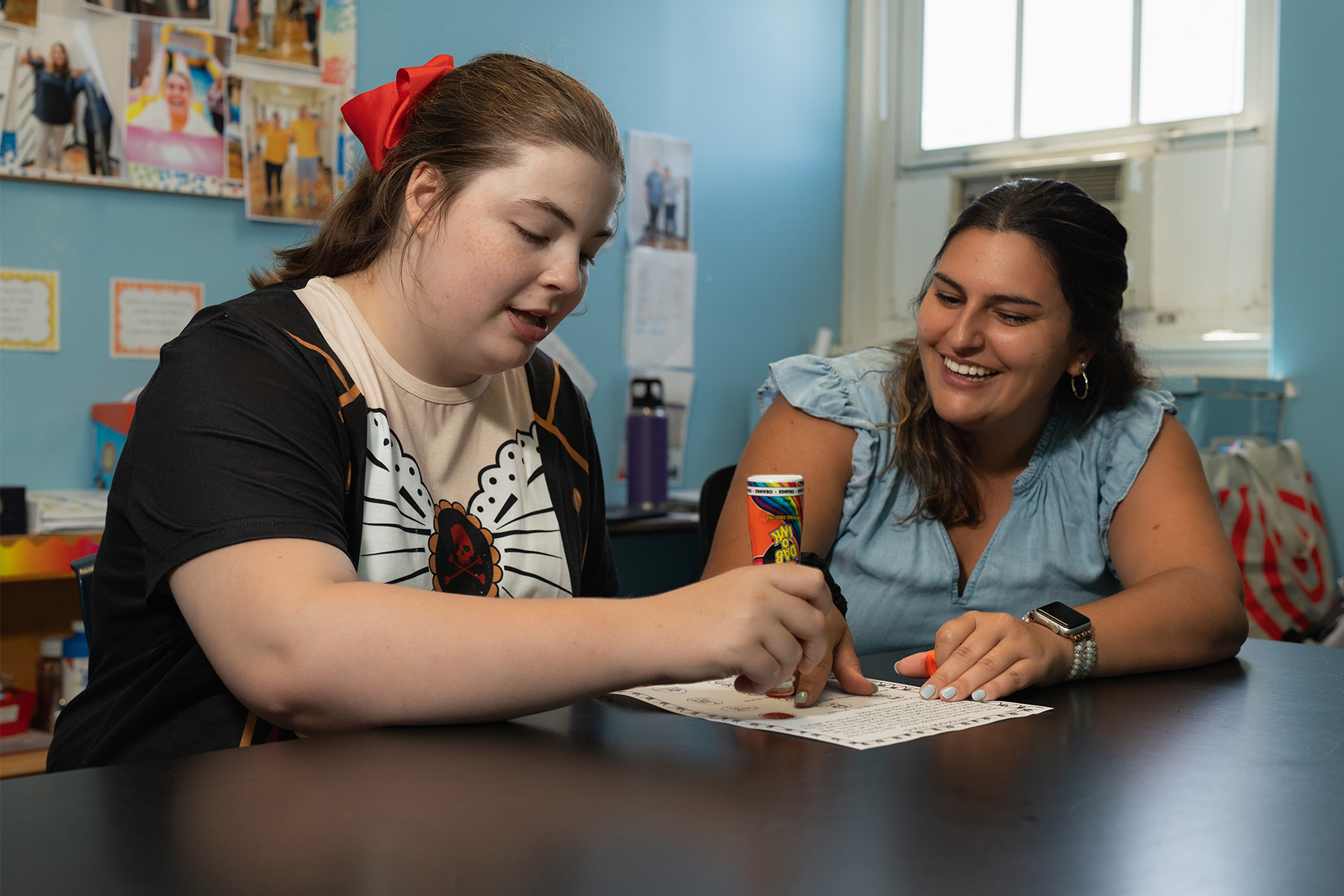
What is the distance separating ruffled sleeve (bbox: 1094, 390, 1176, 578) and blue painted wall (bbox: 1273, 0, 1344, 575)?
1293 mm

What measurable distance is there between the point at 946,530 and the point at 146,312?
5.07 ft

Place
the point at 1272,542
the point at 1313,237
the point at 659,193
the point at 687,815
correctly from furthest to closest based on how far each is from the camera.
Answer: the point at 659,193
the point at 1313,237
the point at 1272,542
the point at 687,815

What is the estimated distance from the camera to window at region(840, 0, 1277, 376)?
2928 mm

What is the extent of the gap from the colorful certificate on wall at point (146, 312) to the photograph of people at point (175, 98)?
0.23 metres

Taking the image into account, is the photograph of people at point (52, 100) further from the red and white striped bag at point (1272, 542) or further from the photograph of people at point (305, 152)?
the red and white striped bag at point (1272, 542)

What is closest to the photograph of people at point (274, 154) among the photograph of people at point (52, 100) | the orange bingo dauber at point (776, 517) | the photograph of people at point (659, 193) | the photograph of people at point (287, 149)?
the photograph of people at point (287, 149)

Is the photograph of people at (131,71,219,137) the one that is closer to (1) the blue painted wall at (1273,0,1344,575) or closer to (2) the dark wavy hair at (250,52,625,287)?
(2) the dark wavy hair at (250,52,625,287)

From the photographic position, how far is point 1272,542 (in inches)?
93.4

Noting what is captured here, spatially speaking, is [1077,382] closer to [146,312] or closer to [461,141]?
[461,141]

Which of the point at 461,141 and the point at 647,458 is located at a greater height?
the point at 461,141

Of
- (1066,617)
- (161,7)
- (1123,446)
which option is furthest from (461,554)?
(161,7)

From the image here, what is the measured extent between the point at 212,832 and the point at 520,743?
0.23 meters

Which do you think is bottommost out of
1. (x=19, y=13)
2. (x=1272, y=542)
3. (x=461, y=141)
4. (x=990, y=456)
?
(x=1272, y=542)

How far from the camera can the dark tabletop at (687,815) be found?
0.54 meters
